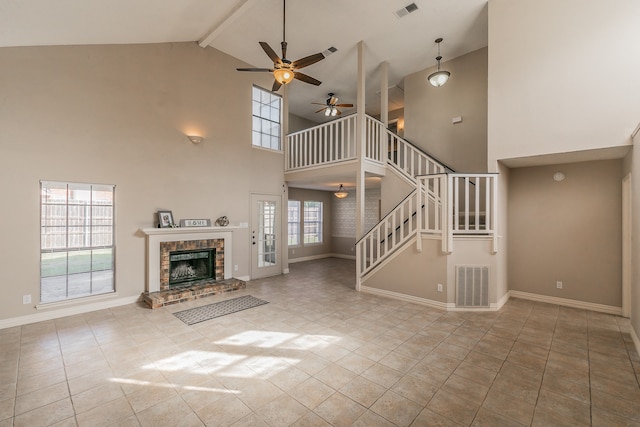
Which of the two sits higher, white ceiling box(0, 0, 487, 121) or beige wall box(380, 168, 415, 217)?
white ceiling box(0, 0, 487, 121)

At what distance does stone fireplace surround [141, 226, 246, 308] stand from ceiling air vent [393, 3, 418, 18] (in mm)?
5308

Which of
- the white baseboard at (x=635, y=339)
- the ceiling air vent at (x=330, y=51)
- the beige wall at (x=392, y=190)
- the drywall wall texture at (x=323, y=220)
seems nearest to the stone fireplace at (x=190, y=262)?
the drywall wall texture at (x=323, y=220)

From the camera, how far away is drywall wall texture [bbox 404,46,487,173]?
6.09m

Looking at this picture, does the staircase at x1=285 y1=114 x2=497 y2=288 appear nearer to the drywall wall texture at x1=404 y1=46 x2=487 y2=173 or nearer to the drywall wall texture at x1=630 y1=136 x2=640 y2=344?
the drywall wall texture at x1=404 y1=46 x2=487 y2=173

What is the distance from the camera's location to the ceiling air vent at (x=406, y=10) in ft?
15.6

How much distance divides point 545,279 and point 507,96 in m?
3.31

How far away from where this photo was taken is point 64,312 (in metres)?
4.16

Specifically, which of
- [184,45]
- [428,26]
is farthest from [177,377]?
[428,26]

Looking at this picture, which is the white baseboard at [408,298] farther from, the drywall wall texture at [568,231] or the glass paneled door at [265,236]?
the glass paneled door at [265,236]

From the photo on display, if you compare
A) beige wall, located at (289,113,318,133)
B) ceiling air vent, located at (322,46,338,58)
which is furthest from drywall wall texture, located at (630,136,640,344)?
beige wall, located at (289,113,318,133)

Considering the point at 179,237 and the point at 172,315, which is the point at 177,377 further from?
the point at 179,237

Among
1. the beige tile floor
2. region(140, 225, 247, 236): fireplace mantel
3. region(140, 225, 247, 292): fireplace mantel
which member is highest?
region(140, 225, 247, 236): fireplace mantel

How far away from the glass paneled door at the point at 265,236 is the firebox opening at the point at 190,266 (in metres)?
1.05

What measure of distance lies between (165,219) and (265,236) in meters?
2.39
